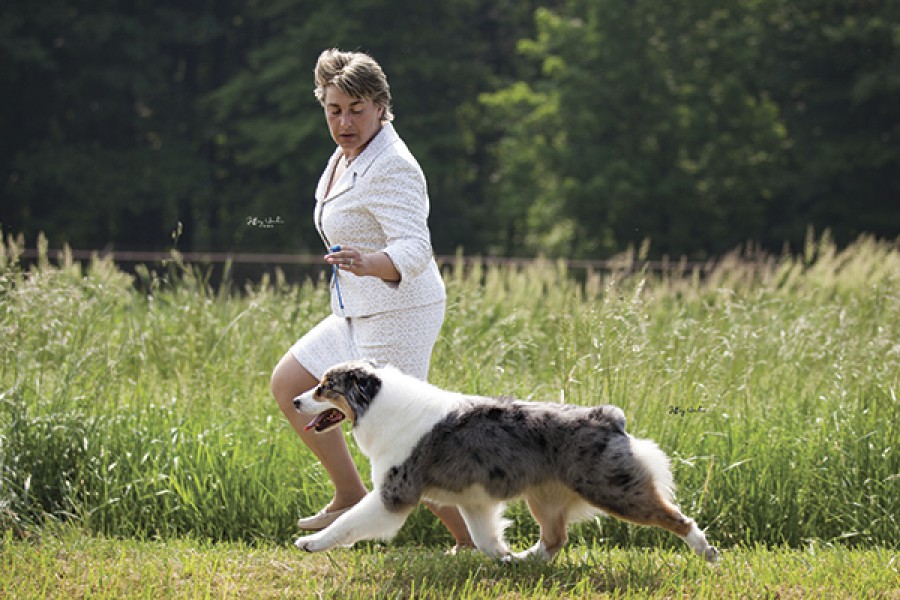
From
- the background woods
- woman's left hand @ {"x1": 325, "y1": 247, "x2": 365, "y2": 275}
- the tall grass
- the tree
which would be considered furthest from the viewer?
the tree

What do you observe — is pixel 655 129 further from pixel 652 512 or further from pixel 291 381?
pixel 652 512

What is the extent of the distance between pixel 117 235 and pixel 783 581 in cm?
3201

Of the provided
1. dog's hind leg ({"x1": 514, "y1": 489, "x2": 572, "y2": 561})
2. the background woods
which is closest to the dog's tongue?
dog's hind leg ({"x1": 514, "y1": 489, "x2": 572, "y2": 561})

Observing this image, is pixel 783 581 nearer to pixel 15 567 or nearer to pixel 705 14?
pixel 15 567

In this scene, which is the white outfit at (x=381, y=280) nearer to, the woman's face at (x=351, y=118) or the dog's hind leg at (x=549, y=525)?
the woman's face at (x=351, y=118)

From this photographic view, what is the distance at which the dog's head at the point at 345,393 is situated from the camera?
4816 mm

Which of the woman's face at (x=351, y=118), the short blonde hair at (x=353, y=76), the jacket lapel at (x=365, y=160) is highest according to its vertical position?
the short blonde hair at (x=353, y=76)

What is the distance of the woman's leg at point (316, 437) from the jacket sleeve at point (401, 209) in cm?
73

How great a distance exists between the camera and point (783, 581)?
5.10 metres

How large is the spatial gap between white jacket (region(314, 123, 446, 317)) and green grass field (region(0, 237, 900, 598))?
1234 millimetres

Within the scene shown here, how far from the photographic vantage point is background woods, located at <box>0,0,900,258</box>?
3162 cm

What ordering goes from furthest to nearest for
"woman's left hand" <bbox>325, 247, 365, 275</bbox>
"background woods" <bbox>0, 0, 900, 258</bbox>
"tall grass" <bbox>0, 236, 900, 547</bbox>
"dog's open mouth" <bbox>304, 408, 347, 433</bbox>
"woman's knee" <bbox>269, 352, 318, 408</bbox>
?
"background woods" <bbox>0, 0, 900, 258</bbox>
"tall grass" <bbox>0, 236, 900, 547</bbox>
"woman's knee" <bbox>269, 352, 318, 408</bbox>
"dog's open mouth" <bbox>304, 408, 347, 433</bbox>
"woman's left hand" <bbox>325, 247, 365, 275</bbox>

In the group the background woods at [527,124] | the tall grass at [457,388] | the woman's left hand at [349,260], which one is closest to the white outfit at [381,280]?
the woman's left hand at [349,260]

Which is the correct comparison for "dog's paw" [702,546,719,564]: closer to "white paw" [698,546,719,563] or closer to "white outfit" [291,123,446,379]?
"white paw" [698,546,719,563]
